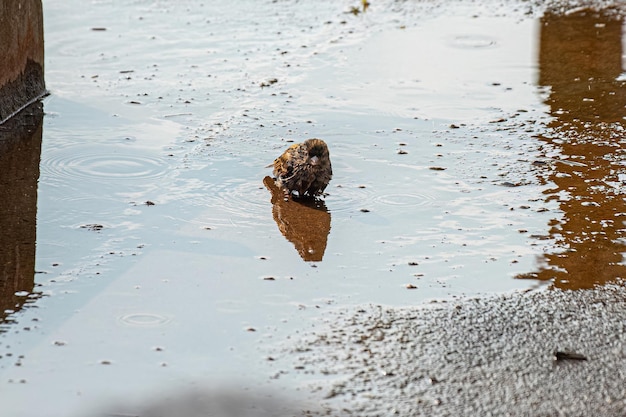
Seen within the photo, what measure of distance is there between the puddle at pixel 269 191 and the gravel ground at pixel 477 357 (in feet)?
0.41

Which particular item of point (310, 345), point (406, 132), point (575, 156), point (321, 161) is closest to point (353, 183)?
point (321, 161)

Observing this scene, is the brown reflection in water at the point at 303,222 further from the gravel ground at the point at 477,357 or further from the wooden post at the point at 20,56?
the wooden post at the point at 20,56

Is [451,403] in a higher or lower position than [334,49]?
lower

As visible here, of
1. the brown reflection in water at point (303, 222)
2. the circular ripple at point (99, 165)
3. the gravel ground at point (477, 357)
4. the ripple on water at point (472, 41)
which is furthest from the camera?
the ripple on water at point (472, 41)

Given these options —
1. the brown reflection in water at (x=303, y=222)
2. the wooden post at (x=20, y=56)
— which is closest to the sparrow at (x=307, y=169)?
the brown reflection in water at (x=303, y=222)

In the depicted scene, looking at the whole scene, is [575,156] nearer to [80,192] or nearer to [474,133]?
[474,133]

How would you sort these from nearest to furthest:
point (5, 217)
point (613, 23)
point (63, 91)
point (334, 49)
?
point (5, 217), point (63, 91), point (334, 49), point (613, 23)

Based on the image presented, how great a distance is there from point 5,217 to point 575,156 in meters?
2.94

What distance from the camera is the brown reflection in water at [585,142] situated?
3.89m

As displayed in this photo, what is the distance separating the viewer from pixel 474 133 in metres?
5.47

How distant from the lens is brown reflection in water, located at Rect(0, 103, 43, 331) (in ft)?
11.9

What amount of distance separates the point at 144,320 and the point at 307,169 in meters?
1.36

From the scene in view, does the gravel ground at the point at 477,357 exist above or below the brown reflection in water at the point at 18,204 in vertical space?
below

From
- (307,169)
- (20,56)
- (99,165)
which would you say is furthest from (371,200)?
(20,56)
